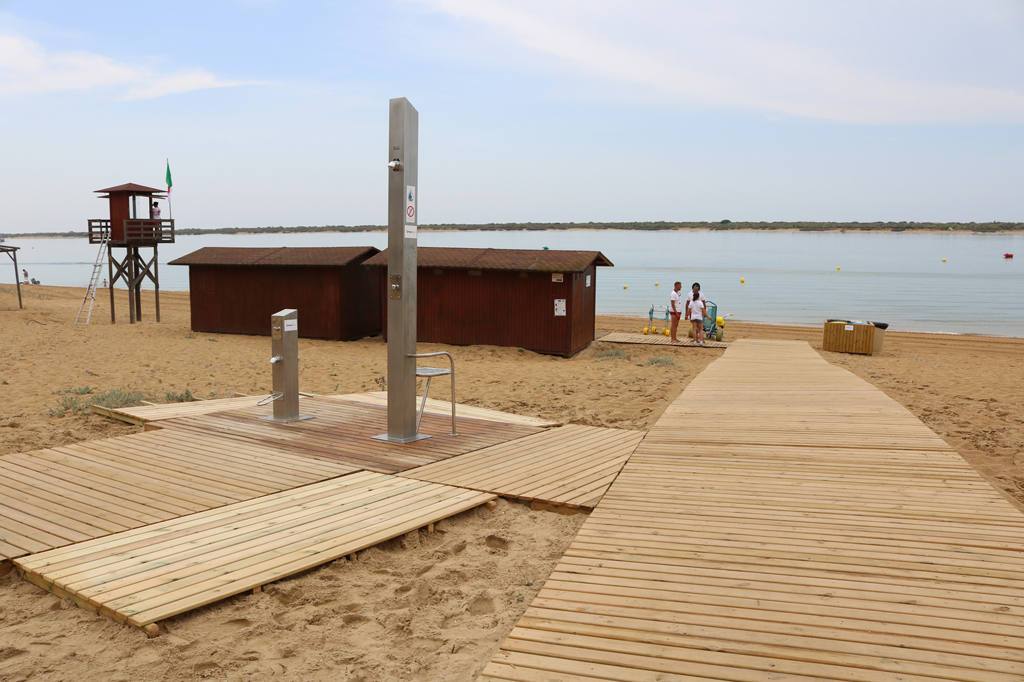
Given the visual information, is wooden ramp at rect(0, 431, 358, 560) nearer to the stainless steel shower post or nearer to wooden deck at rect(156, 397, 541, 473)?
wooden deck at rect(156, 397, 541, 473)

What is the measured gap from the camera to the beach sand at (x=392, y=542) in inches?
152

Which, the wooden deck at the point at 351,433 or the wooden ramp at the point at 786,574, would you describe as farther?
the wooden deck at the point at 351,433

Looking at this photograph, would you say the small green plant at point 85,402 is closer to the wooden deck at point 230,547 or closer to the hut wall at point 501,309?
the wooden deck at point 230,547

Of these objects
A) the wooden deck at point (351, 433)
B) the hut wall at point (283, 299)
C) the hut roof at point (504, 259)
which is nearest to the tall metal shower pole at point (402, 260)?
the wooden deck at point (351, 433)

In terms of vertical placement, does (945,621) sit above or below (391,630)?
above

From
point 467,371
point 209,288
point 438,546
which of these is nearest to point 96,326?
point 209,288

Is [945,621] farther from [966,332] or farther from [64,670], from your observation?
[966,332]

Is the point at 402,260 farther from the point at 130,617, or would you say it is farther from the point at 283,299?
the point at 283,299

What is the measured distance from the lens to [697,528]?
204 inches

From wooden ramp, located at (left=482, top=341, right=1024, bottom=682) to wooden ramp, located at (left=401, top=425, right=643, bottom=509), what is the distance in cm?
25

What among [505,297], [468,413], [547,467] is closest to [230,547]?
[547,467]

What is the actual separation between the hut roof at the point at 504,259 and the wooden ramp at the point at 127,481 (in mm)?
11548

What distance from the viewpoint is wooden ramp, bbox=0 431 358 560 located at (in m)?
5.40

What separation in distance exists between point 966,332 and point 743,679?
30.7 m
